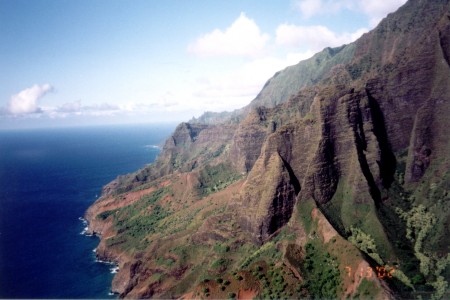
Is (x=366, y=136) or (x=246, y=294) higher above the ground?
(x=366, y=136)

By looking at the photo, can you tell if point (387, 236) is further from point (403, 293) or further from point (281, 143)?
point (281, 143)

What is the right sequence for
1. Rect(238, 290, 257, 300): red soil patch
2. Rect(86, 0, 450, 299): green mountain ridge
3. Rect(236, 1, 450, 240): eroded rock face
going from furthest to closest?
Rect(236, 1, 450, 240): eroded rock face, Rect(86, 0, 450, 299): green mountain ridge, Rect(238, 290, 257, 300): red soil patch

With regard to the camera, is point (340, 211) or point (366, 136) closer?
point (340, 211)

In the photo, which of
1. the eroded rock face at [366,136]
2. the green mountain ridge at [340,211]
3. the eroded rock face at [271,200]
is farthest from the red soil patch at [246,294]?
the eroded rock face at [366,136]

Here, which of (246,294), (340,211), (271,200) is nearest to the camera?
(246,294)

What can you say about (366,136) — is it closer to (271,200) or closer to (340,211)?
(340,211)

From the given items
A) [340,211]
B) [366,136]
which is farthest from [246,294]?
[366,136]

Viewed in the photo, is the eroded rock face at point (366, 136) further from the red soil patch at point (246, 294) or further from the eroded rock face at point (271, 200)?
the red soil patch at point (246, 294)

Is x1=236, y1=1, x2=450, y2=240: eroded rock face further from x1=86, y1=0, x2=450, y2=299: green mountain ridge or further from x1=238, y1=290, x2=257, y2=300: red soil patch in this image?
x1=238, y1=290, x2=257, y2=300: red soil patch

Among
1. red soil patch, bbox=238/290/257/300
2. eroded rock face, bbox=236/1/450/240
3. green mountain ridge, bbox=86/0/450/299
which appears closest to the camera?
red soil patch, bbox=238/290/257/300

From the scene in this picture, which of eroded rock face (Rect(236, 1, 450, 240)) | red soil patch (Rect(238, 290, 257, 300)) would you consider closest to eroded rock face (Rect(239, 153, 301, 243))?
eroded rock face (Rect(236, 1, 450, 240))

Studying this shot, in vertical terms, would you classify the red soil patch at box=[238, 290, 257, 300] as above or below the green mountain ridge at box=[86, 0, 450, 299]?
below

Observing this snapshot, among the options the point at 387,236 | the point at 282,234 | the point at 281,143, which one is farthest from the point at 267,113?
the point at 387,236
